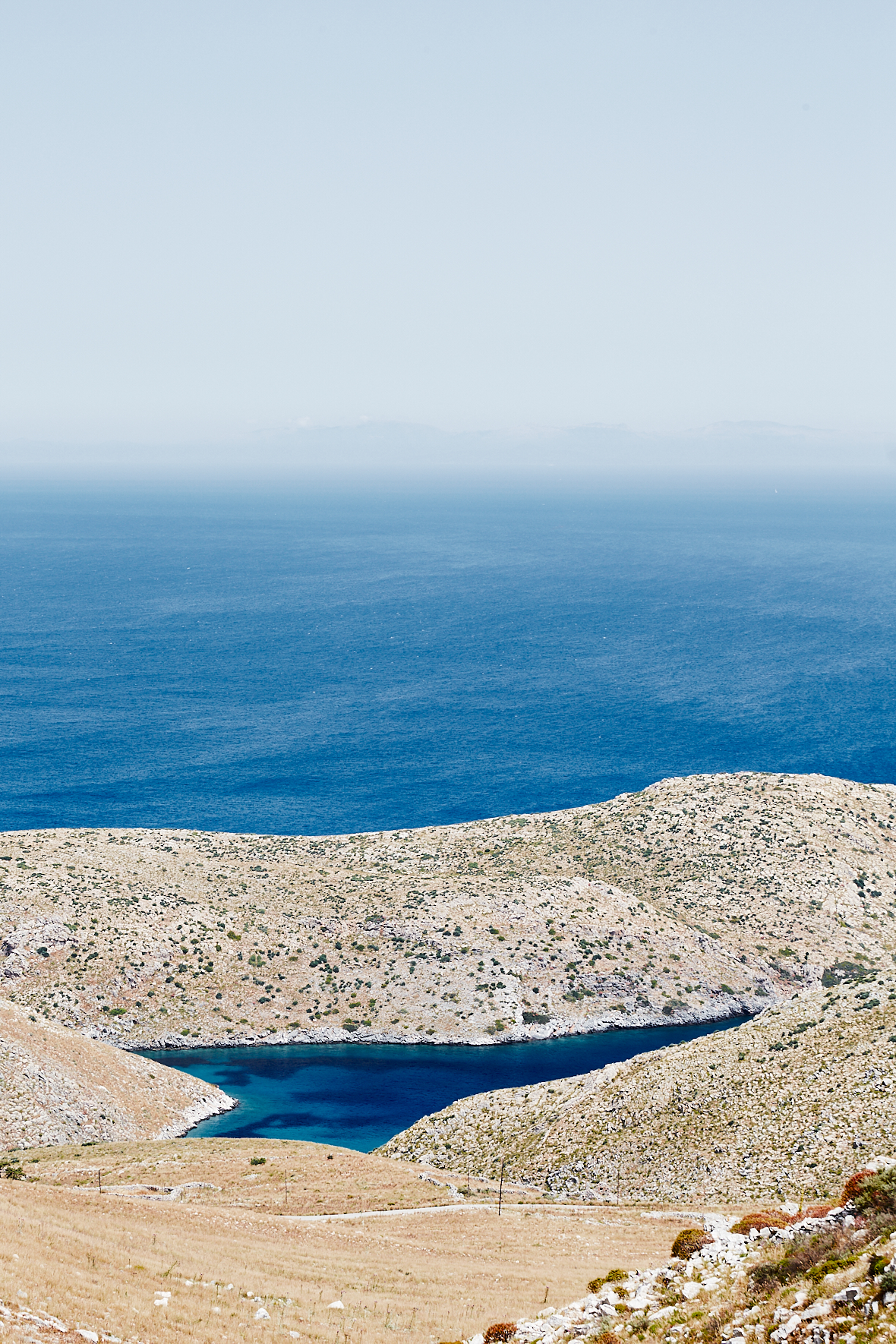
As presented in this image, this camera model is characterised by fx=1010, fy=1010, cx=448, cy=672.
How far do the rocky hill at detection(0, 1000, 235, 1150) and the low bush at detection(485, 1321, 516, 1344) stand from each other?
4206 centimetres

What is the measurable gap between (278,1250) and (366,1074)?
134 ft

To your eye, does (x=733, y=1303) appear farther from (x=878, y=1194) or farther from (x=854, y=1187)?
(x=854, y=1187)

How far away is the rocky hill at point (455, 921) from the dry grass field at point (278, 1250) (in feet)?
96.4

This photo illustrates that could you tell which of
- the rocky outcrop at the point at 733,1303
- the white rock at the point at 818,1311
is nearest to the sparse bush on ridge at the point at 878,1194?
the rocky outcrop at the point at 733,1303

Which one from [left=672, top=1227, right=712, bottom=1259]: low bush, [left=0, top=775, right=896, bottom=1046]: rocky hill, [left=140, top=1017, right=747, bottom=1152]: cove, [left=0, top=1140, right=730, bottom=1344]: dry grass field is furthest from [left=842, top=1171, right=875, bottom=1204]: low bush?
[left=0, top=775, right=896, bottom=1046]: rocky hill

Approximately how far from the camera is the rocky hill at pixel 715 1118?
1817 inches

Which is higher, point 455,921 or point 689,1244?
point 689,1244

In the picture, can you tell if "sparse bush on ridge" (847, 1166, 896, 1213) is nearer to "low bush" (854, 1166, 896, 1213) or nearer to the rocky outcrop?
"low bush" (854, 1166, 896, 1213)

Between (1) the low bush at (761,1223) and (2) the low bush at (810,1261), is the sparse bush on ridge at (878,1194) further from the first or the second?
(1) the low bush at (761,1223)

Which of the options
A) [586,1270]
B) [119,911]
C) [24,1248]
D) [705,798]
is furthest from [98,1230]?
[705,798]

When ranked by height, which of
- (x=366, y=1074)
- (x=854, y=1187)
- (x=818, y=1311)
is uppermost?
(x=818, y=1311)

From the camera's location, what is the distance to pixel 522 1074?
2852 inches

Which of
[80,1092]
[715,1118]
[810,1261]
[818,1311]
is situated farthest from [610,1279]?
[80,1092]

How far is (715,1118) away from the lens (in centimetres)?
5150
